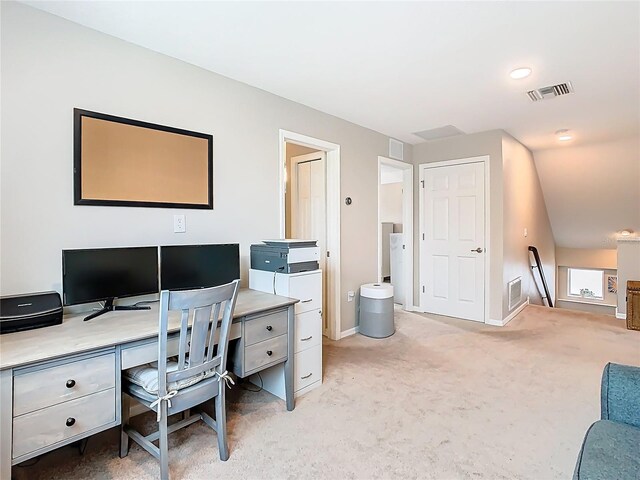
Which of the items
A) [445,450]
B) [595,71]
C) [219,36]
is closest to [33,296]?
[219,36]

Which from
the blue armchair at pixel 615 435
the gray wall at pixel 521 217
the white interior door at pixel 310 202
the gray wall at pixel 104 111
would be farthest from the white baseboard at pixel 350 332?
the blue armchair at pixel 615 435

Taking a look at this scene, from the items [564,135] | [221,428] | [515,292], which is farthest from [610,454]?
[564,135]

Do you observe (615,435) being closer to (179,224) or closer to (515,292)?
(179,224)

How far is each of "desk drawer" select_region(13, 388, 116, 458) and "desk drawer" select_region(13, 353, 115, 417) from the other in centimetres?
3

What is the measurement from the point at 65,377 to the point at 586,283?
9544mm

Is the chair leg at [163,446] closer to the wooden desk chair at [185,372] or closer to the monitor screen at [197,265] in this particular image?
the wooden desk chair at [185,372]

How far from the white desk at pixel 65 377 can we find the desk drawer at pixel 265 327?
1.44 feet

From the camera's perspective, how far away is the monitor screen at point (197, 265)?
225cm

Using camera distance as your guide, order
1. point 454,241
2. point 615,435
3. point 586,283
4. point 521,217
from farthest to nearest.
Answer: point 586,283 → point 521,217 → point 454,241 → point 615,435

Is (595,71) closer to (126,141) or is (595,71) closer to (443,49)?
(443,49)

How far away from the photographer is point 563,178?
5.89 metres

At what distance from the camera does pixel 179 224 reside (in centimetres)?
250

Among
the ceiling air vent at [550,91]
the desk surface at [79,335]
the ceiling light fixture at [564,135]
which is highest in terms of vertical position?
the ceiling light fixture at [564,135]

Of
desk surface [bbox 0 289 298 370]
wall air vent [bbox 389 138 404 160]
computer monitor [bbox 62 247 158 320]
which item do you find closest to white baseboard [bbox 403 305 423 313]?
wall air vent [bbox 389 138 404 160]
